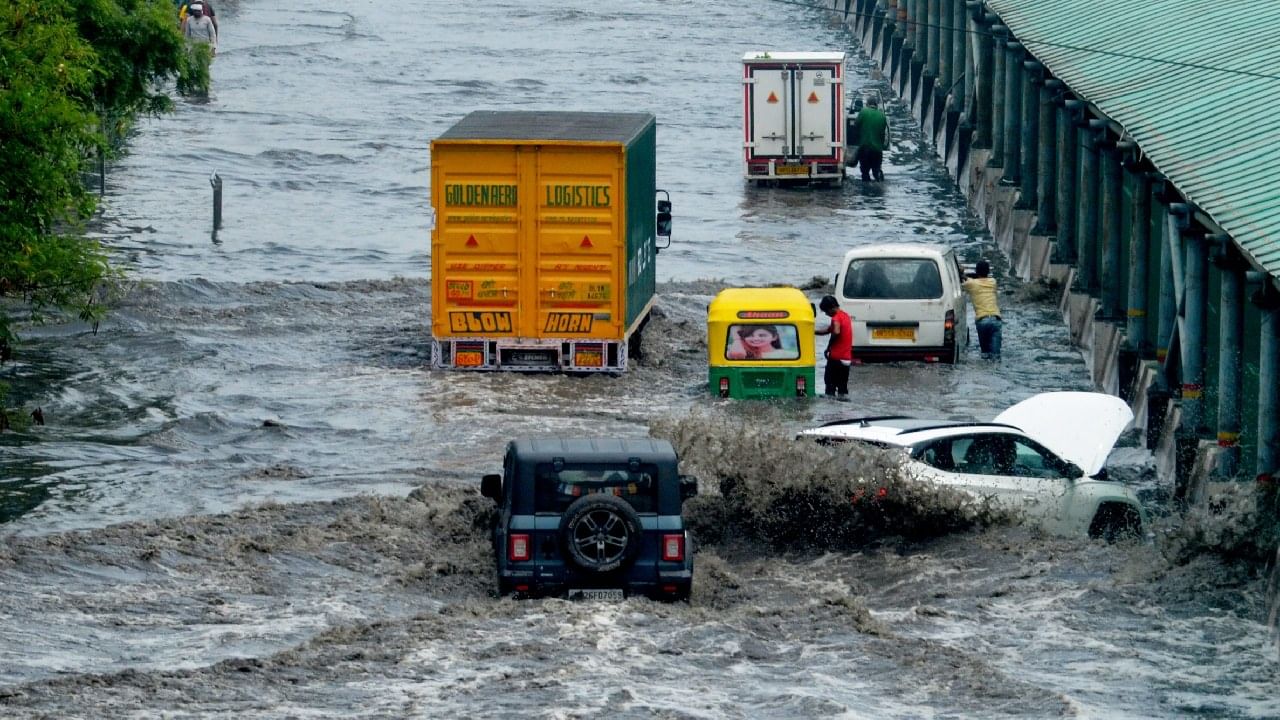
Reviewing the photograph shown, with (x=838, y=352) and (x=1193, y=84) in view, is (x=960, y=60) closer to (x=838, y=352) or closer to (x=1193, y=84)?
(x=1193, y=84)

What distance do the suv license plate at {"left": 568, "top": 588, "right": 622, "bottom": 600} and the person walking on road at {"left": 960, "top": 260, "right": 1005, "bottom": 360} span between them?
13518 mm

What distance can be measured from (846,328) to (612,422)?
321 centimetres

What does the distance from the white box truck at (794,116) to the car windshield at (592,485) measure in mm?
27283

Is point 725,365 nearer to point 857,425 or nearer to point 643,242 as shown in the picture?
point 643,242

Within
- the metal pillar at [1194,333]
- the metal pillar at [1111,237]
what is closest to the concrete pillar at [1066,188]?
the metal pillar at [1111,237]

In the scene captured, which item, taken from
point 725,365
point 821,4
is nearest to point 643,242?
point 725,365

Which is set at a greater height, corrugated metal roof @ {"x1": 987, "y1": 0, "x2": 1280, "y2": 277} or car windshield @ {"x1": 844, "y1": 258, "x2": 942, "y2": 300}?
corrugated metal roof @ {"x1": 987, "y1": 0, "x2": 1280, "y2": 277}

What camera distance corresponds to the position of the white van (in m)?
28.6

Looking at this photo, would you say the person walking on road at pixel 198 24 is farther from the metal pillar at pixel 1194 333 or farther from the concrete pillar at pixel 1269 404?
the concrete pillar at pixel 1269 404

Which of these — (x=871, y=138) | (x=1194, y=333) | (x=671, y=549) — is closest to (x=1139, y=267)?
(x=1194, y=333)

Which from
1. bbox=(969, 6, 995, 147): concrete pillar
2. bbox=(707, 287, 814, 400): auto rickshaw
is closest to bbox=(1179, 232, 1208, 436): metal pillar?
bbox=(707, 287, 814, 400): auto rickshaw

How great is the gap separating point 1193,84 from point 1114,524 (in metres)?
7.87

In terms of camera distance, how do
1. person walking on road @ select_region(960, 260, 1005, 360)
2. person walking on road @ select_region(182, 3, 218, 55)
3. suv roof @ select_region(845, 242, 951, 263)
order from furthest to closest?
person walking on road @ select_region(182, 3, 218, 55) → person walking on road @ select_region(960, 260, 1005, 360) → suv roof @ select_region(845, 242, 951, 263)

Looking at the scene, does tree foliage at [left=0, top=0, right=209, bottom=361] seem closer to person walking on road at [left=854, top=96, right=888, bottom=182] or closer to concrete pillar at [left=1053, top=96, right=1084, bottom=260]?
concrete pillar at [left=1053, top=96, right=1084, bottom=260]
